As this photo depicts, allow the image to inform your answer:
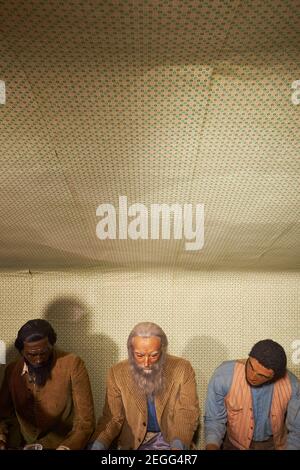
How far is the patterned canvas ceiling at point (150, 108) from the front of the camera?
1232 millimetres

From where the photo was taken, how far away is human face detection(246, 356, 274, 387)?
337 centimetres

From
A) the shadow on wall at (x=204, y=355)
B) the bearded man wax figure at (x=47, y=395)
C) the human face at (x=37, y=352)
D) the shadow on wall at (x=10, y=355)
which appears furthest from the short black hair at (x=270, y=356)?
the shadow on wall at (x=10, y=355)

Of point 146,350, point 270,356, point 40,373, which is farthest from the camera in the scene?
point 40,373

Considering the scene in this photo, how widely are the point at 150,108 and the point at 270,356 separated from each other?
2.48 m

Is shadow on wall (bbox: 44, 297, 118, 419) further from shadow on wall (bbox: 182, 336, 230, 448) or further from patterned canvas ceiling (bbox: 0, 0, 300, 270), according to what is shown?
patterned canvas ceiling (bbox: 0, 0, 300, 270)

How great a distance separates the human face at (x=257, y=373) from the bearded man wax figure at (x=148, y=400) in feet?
2.06

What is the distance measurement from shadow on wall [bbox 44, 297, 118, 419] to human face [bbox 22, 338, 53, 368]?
0.98 metres

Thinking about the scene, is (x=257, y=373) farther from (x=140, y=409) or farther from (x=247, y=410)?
(x=140, y=409)

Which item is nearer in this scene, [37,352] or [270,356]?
[270,356]

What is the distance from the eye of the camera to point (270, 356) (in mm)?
3352

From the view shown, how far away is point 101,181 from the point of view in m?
2.32

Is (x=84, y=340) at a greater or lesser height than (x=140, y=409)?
greater

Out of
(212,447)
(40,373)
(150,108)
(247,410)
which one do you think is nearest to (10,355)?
(40,373)

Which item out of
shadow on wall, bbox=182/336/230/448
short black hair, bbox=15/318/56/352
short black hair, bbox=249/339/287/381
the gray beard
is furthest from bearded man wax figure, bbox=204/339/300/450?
short black hair, bbox=15/318/56/352
